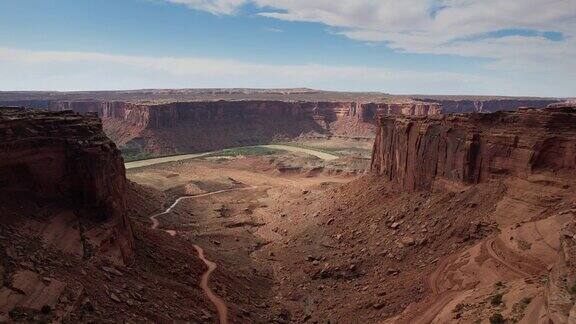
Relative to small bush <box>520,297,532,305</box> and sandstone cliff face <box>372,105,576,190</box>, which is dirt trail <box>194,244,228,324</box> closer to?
small bush <box>520,297,532,305</box>

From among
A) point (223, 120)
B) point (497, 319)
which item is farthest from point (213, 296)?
point (223, 120)

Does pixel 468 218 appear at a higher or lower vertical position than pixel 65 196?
lower

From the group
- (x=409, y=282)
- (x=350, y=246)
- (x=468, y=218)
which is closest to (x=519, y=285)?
(x=409, y=282)

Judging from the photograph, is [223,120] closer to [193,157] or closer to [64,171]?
[193,157]

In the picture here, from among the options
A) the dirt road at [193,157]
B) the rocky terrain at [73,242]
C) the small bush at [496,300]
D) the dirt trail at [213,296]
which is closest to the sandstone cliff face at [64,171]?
the rocky terrain at [73,242]

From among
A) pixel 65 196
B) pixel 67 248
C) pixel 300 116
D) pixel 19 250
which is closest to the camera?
pixel 19 250

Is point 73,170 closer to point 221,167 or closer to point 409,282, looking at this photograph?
point 409,282

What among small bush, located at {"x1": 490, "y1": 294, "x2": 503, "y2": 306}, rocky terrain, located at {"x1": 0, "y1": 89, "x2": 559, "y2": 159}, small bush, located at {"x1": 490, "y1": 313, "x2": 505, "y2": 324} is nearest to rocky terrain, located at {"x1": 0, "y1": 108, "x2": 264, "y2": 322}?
small bush, located at {"x1": 490, "y1": 313, "x2": 505, "y2": 324}

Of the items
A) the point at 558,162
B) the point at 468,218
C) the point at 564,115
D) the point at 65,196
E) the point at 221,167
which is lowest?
the point at 221,167
